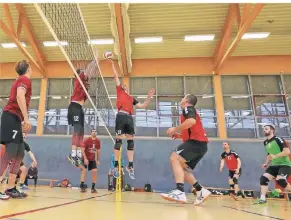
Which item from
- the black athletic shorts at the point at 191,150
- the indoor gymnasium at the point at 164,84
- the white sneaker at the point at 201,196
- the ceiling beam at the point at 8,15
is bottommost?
the white sneaker at the point at 201,196

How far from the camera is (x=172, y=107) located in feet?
48.7

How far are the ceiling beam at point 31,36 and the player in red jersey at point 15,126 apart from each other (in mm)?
10974

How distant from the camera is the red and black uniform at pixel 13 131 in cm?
335

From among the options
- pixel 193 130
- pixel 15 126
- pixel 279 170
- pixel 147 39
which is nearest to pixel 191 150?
pixel 193 130

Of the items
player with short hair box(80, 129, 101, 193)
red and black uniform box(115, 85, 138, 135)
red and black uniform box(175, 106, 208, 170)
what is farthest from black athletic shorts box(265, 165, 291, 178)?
player with short hair box(80, 129, 101, 193)

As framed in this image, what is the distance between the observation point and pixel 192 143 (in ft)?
13.0

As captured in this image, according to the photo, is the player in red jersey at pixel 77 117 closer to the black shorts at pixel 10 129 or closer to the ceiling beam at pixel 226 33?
the black shorts at pixel 10 129

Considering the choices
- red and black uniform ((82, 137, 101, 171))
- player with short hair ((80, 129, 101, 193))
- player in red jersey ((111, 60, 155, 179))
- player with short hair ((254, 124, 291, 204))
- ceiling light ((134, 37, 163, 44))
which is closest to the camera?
player with short hair ((254, 124, 291, 204))

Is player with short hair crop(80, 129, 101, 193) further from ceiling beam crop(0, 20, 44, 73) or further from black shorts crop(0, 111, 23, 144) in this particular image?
ceiling beam crop(0, 20, 44, 73)

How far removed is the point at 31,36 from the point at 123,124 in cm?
1077

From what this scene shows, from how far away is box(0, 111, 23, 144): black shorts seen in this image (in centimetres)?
337

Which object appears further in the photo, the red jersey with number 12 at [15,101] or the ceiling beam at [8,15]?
the ceiling beam at [8,15]

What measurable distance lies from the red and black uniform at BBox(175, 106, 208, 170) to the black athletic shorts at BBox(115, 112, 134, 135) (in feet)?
6.24

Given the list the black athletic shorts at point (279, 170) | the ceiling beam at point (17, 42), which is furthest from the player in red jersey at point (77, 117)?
the ceiling beam at point (17, 42)
